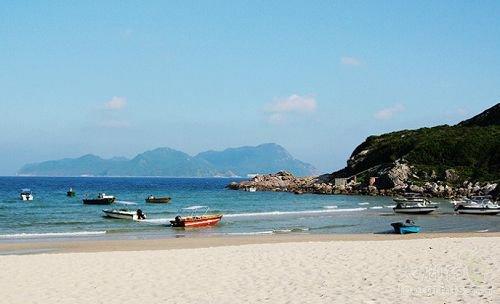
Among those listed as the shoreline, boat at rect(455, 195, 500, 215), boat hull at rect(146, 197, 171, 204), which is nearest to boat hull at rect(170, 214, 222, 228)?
the shoreline

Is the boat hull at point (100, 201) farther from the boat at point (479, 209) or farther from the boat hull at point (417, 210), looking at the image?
the boat at point (479, 209)

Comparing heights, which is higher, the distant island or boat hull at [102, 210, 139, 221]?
the distant island

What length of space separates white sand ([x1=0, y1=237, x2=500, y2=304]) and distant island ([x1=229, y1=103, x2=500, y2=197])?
218ft

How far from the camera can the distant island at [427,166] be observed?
9794 cm

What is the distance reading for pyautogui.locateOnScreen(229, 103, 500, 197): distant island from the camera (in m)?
97.9

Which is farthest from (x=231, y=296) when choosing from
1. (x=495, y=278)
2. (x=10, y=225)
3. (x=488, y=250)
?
(x=10, y=225)

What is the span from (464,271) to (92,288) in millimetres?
11639

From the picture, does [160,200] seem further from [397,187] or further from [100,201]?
[397,187]

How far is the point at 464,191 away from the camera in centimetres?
9325

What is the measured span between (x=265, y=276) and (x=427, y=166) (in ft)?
307

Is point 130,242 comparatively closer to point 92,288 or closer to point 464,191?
point 92,288

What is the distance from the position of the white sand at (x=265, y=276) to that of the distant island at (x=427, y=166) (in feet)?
218

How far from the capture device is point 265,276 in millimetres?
18766

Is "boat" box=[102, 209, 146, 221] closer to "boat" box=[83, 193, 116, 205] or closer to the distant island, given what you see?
"boat" box=[83, 193, 116, 205]
